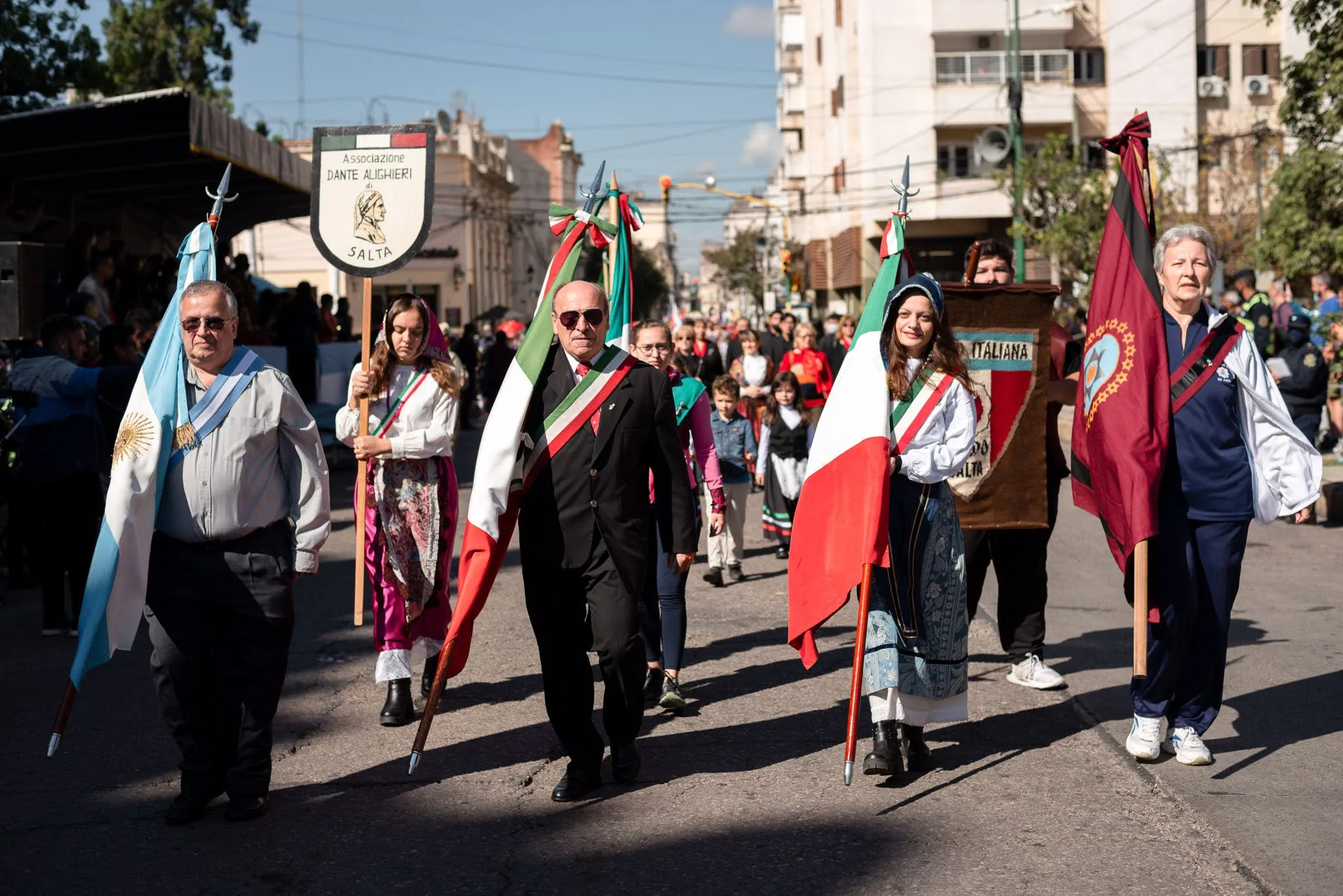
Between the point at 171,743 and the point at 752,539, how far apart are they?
320 inches

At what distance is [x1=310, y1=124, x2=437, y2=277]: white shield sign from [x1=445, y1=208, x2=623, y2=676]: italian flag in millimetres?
2451

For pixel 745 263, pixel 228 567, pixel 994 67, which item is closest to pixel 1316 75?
pixel 228 567

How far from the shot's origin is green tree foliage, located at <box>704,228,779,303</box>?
85.7 metres

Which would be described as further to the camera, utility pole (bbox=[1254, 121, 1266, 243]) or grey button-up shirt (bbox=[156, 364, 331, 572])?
utility pole (bbox=[1254, 121, 1266, 243])

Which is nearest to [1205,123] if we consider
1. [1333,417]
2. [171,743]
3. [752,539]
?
[1333,417]

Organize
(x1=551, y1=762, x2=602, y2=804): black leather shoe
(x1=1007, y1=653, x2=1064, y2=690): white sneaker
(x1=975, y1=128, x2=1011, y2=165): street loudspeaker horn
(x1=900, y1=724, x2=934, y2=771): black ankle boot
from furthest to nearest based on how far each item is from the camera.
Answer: (x1=975, y1=128, x2=1011, y2=165): street loudspeaker horn, (x1=1007, y1=653, x2=1064, y2=690): white sneaker, (x1=900, y1=724, x2=934, y2=771): black ankle boot, (x1=551, y1=762, x2=602, y2=804): black leather shoe

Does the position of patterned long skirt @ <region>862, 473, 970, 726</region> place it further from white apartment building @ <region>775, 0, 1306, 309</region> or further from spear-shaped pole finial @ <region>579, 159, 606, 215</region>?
white apartment building @ <region>775, 0, 1306, 309</region>

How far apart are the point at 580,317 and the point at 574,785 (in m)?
1.79

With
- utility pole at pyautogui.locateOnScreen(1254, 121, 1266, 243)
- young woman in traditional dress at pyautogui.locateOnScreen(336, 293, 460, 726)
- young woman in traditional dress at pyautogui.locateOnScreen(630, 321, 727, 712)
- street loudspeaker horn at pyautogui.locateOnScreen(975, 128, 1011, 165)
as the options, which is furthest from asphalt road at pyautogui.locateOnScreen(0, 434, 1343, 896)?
utility pole at pyautogui.locateOnScreen(1254, 121, 1266, 243)

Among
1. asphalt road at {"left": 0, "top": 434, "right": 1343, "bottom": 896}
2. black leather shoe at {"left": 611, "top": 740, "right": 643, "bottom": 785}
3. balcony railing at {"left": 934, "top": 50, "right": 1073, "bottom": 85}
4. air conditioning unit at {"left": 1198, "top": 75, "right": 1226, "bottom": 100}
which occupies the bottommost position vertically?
asphalt road at {"left": 0, "top": 434, "right": 1343, "bottom": 896}

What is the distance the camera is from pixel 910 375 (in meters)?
6.15

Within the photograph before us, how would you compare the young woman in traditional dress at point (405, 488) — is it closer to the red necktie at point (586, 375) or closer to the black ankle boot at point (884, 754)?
the red necktie at point (586, 375)

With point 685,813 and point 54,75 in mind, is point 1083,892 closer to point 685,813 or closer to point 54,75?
point 685,813

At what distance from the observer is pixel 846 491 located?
6.08m
